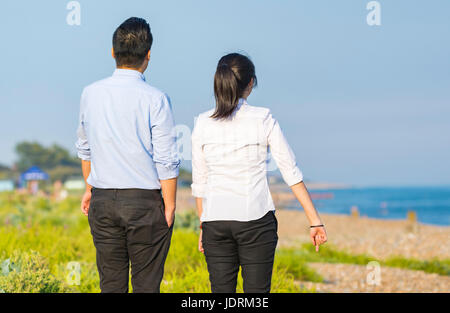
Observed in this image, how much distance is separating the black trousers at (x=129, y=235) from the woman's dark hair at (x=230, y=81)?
614 mm

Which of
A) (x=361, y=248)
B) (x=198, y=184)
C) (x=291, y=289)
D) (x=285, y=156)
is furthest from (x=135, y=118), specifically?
(x=361, y=248)

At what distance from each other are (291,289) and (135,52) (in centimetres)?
366

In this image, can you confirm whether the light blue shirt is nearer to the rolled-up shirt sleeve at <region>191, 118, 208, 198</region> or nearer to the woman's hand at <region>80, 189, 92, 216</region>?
the rolled-up shirt sleeve at <region>191, 118, 208, 198</region>

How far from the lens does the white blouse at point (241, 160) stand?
2.92m

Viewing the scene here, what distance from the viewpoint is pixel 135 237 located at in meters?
2.97

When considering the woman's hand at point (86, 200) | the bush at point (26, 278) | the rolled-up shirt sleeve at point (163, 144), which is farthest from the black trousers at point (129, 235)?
the bush at point (26, 278)

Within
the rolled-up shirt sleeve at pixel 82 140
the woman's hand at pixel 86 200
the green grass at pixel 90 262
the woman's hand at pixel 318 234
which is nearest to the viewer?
the woman's hand at pixel 318 234

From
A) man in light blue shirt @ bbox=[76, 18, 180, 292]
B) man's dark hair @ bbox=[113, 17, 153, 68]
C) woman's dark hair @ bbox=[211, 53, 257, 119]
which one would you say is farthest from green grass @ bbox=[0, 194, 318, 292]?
woman's dark hair @ bbox=[211, 53, 257, 119]

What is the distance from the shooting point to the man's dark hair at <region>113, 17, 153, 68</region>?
118 inches

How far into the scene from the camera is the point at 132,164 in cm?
297

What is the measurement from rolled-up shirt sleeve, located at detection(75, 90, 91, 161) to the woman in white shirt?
68 cm

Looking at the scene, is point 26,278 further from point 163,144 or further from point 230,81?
point 230,81

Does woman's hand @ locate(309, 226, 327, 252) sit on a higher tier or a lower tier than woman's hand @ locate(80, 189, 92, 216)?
lower

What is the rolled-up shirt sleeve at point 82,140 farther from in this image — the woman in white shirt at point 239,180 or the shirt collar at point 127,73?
the woman in white shirt at point 239,180
